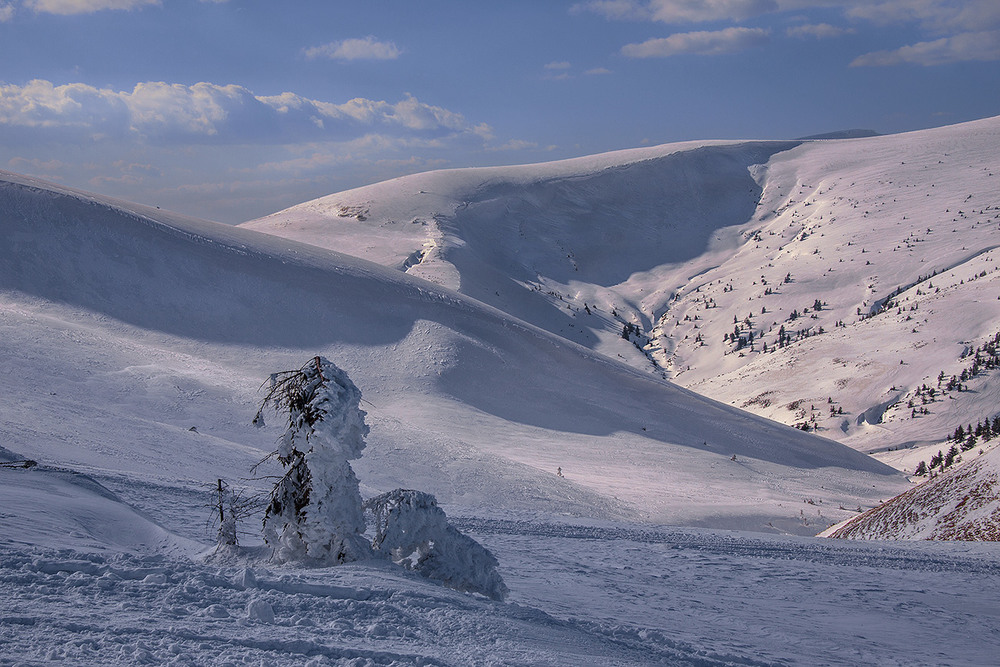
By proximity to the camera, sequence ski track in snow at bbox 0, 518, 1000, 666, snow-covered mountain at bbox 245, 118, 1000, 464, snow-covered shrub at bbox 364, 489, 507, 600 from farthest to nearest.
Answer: snow-covered mountain at bbox 245, 118, 1000, 464
snow-covered shrub at bbox 364, 489, 507, 600
ski track in snow at bbox 0, 518, 1000, 666

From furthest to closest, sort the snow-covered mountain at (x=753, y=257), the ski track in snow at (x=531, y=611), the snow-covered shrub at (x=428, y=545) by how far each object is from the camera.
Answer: the snow-covered mountain at (x=753, y=257), the snow-covered shrub at (x=428, y=545), the ski track in snow at (x=531, y=611)

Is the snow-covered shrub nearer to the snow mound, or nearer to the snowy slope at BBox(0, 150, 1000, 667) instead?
the snowy slope at BBox(0, 150, 1000, 667)

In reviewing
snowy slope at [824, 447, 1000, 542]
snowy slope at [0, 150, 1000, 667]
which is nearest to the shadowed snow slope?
snowy slope at [0, 150, 1000, 667]

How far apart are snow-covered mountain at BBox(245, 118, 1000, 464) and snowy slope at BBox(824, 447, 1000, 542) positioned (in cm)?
3784

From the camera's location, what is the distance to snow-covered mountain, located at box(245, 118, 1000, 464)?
61250 mm

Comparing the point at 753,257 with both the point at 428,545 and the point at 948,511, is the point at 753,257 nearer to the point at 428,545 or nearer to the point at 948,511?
the point at 948,511

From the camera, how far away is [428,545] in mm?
7996

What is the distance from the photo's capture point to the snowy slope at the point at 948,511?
1435cm

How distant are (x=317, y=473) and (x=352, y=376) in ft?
67.0

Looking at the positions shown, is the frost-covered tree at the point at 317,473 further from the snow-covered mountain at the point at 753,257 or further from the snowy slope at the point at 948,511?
the snow-covered mountain at the point at 753,257

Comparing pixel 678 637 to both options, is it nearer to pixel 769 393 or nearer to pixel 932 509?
pixel 932 509

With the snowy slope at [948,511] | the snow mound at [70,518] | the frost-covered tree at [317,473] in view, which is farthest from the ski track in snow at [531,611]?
the snowy slope at [948,511]

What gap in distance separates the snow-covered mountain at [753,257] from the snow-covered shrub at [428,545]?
4985 cm

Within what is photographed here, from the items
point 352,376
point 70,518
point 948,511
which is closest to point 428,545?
point 70,518
